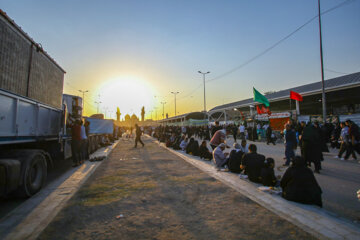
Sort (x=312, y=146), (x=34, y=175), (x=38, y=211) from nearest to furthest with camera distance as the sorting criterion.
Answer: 1. (x=38, y=211)
2. (x=34, y=175)
3. (x=312, y=146)

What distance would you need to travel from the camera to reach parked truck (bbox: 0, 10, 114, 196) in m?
3.84

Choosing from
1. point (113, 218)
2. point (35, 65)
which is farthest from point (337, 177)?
point (35, 65)

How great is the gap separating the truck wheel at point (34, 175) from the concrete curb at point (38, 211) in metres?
0.16

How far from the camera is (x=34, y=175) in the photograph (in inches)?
189

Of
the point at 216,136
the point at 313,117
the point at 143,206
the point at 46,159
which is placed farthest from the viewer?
the point at 313,117

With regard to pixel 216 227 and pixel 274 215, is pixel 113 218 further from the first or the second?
pixel 274 215

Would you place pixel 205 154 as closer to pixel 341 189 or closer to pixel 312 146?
pixel 312 146

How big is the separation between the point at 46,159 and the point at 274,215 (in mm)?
5703

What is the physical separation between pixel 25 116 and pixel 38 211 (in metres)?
2.14

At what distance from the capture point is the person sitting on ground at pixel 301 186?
12.3 feet

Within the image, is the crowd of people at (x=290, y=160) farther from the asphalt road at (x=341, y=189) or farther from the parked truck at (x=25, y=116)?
the parked truck at (x=25, y=116)

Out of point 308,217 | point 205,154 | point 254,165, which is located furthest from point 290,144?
point 308,217

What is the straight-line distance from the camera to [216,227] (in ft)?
9.91

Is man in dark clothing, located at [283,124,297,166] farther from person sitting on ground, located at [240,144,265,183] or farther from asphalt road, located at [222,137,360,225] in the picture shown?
person sitting on ground, located at [240,144,265,183]
